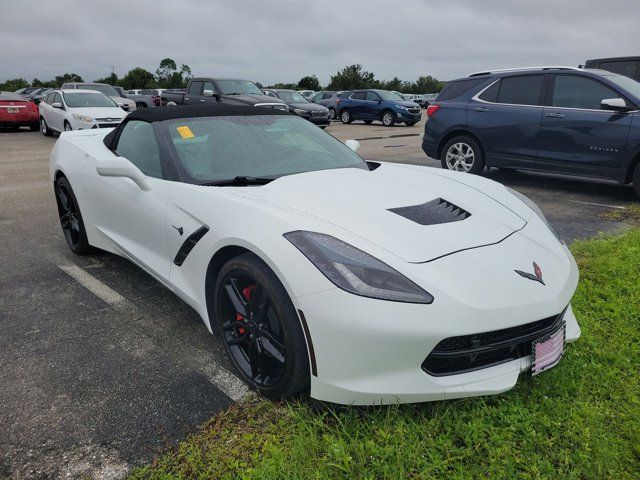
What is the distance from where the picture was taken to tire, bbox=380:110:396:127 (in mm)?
21403

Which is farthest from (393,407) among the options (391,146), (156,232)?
(391,146)

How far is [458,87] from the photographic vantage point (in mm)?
7914

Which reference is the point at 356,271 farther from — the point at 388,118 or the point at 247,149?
the point at 388,118

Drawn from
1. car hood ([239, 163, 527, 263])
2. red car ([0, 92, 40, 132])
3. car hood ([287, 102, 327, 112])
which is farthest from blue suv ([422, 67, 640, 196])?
red car ([0, 92, 40, 132])

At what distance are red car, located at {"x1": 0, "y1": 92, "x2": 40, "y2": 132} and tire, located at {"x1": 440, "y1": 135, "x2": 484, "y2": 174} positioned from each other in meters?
15.4

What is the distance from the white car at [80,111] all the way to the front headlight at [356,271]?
11.9 metres

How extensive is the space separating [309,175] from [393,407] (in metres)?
1.42

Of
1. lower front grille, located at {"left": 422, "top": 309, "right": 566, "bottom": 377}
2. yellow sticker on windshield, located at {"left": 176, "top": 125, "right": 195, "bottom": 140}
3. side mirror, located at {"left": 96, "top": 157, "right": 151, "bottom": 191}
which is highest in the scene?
yellow sticker on windshield, located at {"left": 176, "top": 125, "right": 195, "bottom": 140}

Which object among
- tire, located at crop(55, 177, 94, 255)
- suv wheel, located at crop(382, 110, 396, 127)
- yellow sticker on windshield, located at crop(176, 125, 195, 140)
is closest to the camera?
yellow sticker on windshield, located at crop(176, 125, 195, 140)

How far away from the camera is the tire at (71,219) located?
4.14 metres

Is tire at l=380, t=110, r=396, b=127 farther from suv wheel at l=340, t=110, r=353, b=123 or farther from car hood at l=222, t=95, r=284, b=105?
car hood at l=222, t=95, r=284, b=105

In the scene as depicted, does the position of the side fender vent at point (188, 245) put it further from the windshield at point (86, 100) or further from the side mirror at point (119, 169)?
the windshield at point (86, 100)

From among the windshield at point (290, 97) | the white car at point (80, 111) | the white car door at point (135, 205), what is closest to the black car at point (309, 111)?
the windshield at point (290, 97)

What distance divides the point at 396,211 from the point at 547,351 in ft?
3.02
